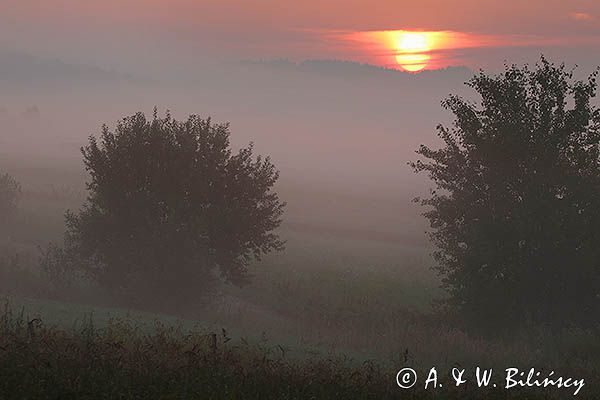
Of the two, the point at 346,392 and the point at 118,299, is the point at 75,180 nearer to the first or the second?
the point at 118,299

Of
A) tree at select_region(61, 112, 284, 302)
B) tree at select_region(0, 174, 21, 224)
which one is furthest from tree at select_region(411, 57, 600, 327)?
tree at select_region(0, 174, 21, 224)

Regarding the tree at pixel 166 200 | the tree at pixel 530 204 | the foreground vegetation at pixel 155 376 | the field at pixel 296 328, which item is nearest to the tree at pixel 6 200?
the field at pixel 296 328

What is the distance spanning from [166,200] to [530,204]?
57.9 ft

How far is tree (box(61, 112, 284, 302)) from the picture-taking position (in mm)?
34969

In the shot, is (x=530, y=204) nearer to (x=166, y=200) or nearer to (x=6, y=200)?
(x=166, y=200)

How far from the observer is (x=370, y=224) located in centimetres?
8988

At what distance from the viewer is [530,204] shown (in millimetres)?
33156

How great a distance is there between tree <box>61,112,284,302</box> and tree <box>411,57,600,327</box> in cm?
1002

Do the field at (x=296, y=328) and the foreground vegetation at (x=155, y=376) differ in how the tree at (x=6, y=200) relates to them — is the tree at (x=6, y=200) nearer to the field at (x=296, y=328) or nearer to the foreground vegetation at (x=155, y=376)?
the field at (x=296, y=328)

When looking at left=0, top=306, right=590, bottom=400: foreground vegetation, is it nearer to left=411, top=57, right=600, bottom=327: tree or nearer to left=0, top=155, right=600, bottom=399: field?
left=0, top=155, right=600, bottom=399: field

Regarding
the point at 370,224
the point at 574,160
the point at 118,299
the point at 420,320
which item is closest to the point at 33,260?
the point at 118,299

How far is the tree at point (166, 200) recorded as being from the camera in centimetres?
3497

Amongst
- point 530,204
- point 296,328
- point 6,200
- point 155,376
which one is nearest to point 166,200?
point 296,328

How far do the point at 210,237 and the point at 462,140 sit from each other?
13458 mm
